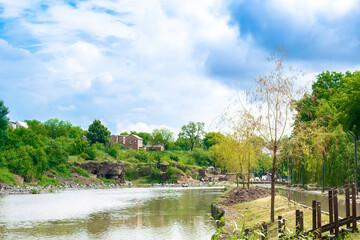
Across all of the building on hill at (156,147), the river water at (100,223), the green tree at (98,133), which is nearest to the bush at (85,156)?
the green tree at (98,133)

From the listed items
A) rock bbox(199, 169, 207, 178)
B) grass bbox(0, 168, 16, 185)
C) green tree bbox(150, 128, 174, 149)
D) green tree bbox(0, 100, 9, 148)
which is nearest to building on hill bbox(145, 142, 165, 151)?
green tree bbox(150, 128, 174, 149)

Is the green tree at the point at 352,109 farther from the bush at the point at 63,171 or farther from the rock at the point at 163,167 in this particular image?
the rock at the point at 163,167

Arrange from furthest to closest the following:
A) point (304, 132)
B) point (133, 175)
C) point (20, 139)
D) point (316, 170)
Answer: point (133, 175) → point (20, 139) → point (316, 170) → point (304, 132)

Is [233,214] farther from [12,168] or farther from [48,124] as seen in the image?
[48,124]

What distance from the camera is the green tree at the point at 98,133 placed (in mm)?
108750

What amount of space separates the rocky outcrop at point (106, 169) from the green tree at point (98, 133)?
25.9 metres

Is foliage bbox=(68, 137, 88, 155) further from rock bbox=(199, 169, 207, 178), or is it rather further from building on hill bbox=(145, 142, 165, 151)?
building on hill bbox=(145, 142, 165, 151)

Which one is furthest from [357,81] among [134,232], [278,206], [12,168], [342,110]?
[12,168]

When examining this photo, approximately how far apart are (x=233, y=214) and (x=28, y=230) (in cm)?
1223

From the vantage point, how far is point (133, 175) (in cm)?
9275

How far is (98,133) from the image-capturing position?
109500mm

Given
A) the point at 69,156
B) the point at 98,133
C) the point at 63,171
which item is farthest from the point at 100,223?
the point at 98,133

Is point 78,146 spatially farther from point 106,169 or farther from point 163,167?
point 163,167

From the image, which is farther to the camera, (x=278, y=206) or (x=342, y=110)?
(x=342, y=110)
